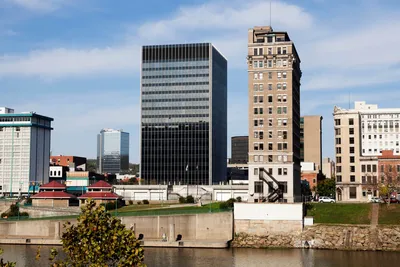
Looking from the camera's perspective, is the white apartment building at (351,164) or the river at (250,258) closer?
the river at (250,258)

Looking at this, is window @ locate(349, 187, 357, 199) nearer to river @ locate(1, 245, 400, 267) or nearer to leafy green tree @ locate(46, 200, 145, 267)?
river @ locate(1, 245, 400, 267)

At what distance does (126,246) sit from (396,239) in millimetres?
94885


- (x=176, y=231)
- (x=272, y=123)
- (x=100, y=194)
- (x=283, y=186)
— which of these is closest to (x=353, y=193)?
(x=283, y=186)

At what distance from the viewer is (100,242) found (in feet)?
121

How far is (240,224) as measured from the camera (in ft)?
428

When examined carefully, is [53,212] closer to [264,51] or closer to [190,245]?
[190,245]

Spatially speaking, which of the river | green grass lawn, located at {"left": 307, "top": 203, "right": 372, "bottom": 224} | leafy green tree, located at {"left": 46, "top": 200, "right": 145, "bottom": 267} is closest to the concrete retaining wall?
the river

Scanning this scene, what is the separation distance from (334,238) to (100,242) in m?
93.6

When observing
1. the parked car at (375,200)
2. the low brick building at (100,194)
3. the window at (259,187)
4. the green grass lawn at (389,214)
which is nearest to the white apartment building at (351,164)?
the parked car at (375,200)

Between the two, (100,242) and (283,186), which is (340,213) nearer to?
(283,186)

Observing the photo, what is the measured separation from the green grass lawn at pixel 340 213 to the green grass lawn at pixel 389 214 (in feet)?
8.60

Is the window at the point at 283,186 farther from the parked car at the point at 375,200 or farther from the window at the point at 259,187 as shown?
the parked car at the point at 375,200

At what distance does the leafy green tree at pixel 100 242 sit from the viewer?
3659cm

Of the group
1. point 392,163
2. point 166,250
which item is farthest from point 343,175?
point 166,250
